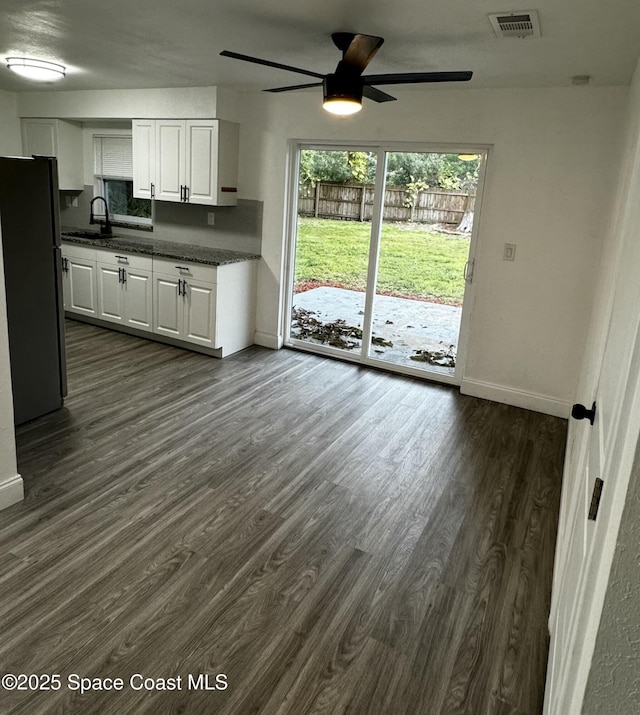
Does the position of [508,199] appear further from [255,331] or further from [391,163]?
[255,331]

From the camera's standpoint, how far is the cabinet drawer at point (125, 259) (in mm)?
5457

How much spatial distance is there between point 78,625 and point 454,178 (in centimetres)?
405

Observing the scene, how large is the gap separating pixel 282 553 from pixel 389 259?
314 centimetres

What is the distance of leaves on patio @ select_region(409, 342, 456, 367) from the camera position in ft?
16.3

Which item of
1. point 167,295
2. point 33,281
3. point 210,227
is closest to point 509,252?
point 210,227

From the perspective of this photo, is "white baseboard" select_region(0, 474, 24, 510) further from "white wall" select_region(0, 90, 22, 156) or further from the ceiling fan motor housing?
"white wall" select_region(0, 90, 22, 156)

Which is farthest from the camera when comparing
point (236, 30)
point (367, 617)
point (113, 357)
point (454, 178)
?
point (113, 357)

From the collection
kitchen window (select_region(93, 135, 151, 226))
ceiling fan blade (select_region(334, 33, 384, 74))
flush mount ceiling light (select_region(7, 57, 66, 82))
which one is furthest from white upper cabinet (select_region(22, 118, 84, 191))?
ceiling fan blade (select_region(334, 33, 384, 74))

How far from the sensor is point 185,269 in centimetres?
520

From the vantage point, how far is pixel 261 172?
5.28 metres

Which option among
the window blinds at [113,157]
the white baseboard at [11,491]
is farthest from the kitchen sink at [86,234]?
the white baseboard at [11,491]

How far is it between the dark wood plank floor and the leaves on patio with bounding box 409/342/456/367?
711 mm

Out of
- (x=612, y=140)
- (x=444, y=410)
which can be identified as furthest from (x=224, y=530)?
(x=612, y=140)

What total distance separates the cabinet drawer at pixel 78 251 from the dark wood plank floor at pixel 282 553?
6.53 ft
